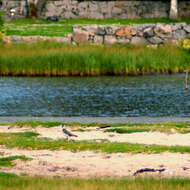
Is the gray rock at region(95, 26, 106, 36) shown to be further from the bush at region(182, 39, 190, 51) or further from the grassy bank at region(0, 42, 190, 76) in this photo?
the bush at region(182, 39, 190, 51)

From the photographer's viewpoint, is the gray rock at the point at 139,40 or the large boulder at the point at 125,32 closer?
the gray rock at the point at 139,40

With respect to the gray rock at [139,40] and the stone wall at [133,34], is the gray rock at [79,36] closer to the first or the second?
the stone wall at [133,34]

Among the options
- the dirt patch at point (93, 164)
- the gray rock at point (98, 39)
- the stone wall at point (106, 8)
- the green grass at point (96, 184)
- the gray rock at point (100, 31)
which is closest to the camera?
the green grass at point (96, 184)

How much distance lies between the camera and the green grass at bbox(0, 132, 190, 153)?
10.6 meters

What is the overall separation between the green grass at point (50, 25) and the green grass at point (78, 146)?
2352cm

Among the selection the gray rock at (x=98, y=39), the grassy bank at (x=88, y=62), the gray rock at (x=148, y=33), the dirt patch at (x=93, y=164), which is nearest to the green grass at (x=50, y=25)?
the gray rock at (x=98, y=39)

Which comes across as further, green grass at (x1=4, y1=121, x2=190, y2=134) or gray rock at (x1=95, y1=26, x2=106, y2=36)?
gray rock at (x1=95, y1=26, x2=106, y2=36)

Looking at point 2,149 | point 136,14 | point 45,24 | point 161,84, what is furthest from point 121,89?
point 136,14

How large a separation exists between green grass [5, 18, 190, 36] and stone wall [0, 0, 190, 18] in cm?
196

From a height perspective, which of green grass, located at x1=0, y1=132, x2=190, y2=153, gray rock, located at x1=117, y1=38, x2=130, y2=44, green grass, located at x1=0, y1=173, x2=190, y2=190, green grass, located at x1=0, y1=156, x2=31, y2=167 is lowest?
gray rock, located at x1=117, y1=38, x2=130, y2=44

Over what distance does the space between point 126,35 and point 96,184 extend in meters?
26.6

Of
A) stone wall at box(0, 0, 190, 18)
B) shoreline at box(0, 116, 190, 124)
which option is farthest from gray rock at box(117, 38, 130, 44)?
shoreline at box(0, 116, 190, 124)

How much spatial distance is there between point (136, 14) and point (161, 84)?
2248cm

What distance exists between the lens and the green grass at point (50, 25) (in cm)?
3564
